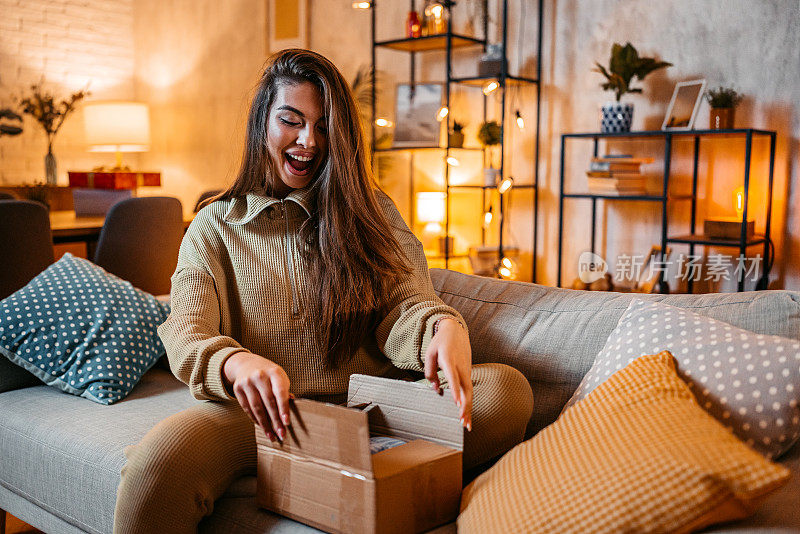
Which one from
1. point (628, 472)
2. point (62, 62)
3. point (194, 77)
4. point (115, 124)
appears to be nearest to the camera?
point (628, 472)

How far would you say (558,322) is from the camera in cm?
155

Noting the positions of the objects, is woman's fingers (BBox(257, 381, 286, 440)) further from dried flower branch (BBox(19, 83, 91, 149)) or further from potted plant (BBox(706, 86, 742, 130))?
dried flower branch (BBox(19, 83, 91, 149))

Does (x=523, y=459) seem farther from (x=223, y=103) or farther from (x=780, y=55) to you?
(x=223, y=103)

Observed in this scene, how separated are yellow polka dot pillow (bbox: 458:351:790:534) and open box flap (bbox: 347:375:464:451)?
0.31ft

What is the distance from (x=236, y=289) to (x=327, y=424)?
0.52m

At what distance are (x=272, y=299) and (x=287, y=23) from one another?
13.3 ft

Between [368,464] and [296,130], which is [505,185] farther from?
[368,464]

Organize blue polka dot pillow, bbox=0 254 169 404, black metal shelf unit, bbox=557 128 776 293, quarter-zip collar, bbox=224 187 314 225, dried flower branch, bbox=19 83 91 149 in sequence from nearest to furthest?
quarter-zip collar, bbox=224 187 314 225, blue polka dot pillow, bbox=0 254 169 404, black metal shelf unit, bbox=557 128 776 293, dried flower branch, bbox=19 83 91 149

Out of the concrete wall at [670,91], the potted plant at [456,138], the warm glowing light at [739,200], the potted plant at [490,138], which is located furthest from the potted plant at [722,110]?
the potted plant at [456,138]

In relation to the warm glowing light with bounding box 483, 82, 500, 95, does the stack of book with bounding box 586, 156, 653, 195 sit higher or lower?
lower

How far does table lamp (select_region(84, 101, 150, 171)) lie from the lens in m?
5.27

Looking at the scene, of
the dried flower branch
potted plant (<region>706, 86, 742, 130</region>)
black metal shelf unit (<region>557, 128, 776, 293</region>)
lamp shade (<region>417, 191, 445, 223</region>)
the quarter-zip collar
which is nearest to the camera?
the quarter-zip collar

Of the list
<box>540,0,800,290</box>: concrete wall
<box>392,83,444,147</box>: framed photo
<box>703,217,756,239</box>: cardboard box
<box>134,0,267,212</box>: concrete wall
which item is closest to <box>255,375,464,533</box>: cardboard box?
<box>703,217,756,239</box>: cardboard box

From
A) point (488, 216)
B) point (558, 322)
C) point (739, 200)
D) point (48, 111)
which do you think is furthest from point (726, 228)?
point (48, 111)
